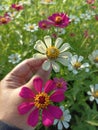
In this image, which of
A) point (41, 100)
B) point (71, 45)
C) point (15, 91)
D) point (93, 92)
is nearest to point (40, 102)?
point (41, 100)

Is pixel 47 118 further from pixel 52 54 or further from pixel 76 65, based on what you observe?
pixel 76 65

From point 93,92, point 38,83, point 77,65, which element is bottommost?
point 93,92

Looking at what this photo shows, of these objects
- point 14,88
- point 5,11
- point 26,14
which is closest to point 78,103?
point 14,88

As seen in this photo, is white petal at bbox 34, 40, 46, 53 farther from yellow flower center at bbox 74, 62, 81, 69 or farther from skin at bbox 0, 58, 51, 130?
yellow flower center at bbox 74, 62, 81, 69

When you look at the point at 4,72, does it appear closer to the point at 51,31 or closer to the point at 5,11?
the point at 51,31

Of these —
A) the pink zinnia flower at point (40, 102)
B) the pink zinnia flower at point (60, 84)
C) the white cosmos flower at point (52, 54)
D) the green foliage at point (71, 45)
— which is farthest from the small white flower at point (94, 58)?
the pink zinnia flower at point (40, 102)

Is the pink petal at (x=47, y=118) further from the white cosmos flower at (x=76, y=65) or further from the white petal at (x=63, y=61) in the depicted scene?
the white cosmos flower at (x=76, y=65)
